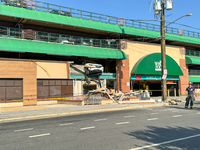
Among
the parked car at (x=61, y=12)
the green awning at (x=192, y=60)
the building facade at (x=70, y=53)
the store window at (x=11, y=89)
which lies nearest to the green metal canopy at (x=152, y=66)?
the building facade at (x=70, y=53)

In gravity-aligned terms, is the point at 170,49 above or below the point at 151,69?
above

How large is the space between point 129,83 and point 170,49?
10435 millimetres

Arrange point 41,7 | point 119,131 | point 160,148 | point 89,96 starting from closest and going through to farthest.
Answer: point 160,148 → point 119,131 → point 89,96 → point 41,7

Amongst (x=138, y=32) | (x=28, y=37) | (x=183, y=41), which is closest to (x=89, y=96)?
(x=28, y=37)

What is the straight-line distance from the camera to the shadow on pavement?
6231 mm

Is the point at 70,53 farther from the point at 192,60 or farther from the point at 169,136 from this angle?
the point at 192,60

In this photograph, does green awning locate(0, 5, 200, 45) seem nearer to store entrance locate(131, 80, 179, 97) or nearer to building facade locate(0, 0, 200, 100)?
building facade locate(0, 0, 200, 100)

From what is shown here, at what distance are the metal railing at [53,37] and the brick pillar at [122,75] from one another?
251 cm

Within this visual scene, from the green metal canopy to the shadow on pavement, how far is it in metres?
20.5

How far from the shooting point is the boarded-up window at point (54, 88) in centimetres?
2348

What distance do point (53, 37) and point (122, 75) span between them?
33.8 feet

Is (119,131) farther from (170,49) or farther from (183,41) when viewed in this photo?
(183,41)

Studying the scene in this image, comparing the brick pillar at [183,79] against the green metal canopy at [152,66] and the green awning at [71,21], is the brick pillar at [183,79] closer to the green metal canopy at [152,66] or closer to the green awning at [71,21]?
the green metal canopy at [152,66]

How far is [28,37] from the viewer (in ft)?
75.7
